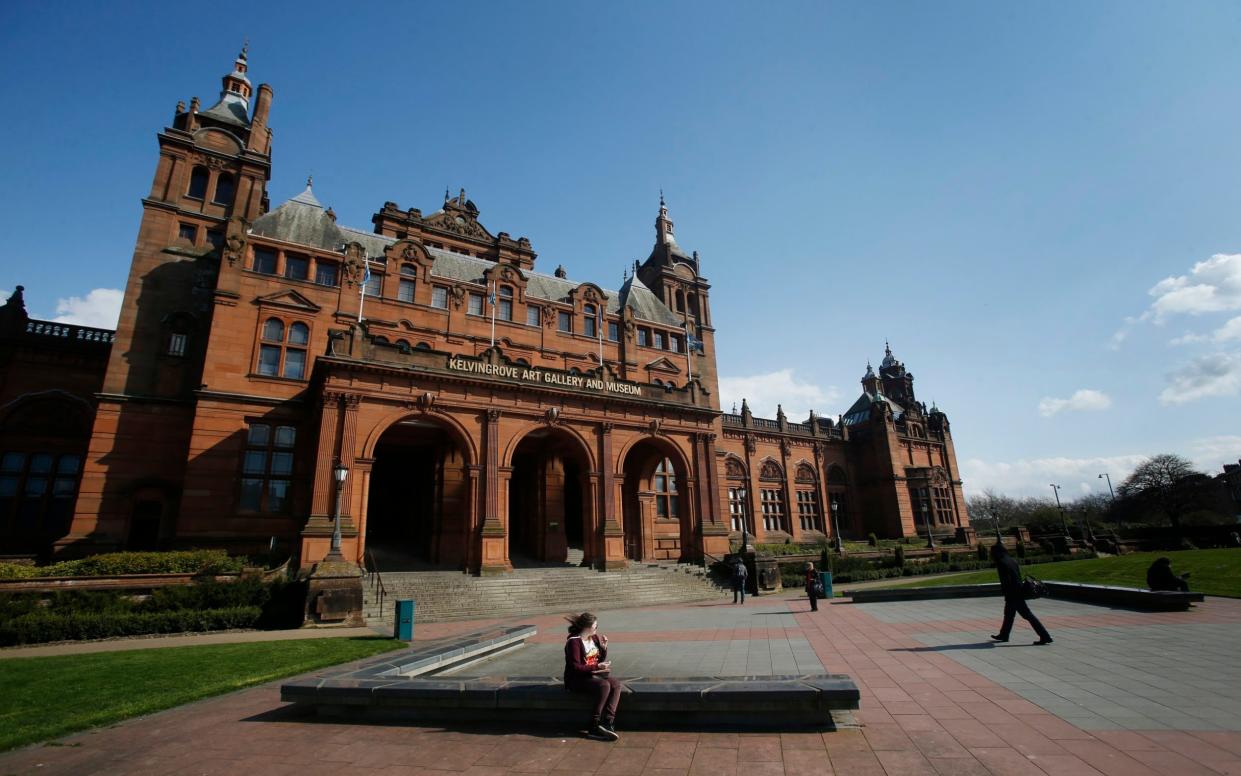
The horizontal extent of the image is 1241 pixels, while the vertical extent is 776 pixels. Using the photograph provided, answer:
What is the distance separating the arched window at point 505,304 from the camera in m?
33.5

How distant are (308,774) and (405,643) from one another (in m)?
8.68

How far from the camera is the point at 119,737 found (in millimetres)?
6629

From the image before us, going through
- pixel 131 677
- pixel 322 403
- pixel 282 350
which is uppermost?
pixel 282 350

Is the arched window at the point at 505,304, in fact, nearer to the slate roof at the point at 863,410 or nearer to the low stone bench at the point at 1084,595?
the low stone bench at the point at 1084,595

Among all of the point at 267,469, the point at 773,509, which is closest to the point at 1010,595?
the point at 267,469

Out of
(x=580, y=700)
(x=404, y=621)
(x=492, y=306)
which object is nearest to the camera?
(x=580, y=700)

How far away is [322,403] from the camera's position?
23016mm

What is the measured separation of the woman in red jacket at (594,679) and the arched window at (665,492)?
3010 cm

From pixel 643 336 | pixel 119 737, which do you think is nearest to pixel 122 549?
pixel 119 737

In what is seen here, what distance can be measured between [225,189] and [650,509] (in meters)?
30.0

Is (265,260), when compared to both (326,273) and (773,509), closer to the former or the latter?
(326,273)

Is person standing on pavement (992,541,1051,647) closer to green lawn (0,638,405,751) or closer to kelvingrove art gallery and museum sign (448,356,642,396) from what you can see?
green lawn (0,638,405,751)

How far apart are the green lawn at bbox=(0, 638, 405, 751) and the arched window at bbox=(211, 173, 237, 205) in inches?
1046

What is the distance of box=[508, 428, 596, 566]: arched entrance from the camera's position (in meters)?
27.7
